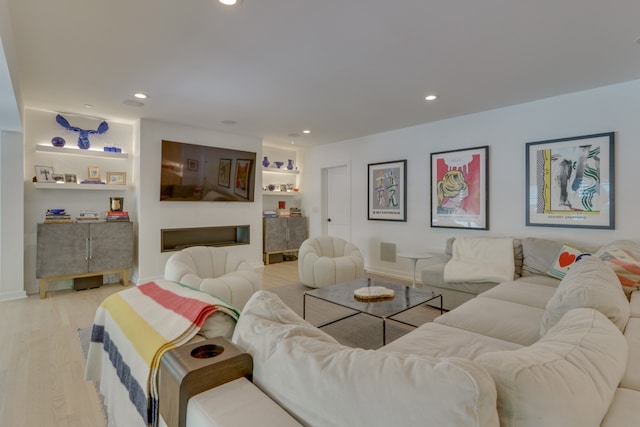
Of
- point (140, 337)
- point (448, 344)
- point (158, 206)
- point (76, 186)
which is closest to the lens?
point (140, 337)

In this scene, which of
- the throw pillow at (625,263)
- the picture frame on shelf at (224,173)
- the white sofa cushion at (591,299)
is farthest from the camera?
the picture frame on shelf at (224,173)

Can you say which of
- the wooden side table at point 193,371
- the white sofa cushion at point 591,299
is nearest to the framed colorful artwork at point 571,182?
the white sofa cushion at point 591,299

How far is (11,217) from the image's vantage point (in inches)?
153

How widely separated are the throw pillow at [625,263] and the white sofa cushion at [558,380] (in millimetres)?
1852

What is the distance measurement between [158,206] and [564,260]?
5165 mm

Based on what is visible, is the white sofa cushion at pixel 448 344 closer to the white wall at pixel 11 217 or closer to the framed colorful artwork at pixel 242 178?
the framed colorful artwork at pixel 242 178

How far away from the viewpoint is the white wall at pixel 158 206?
4.62m

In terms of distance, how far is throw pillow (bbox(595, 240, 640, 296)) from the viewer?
229 centimetres

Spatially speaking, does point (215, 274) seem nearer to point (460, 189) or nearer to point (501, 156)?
point (460, 189)

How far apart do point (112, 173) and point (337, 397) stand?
17.2 feet

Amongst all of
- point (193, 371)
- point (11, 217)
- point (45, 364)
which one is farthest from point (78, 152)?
point (193, 371)

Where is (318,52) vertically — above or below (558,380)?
above

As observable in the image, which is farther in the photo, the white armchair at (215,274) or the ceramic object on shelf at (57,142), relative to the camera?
the ceramic object on shelf at (57,142)

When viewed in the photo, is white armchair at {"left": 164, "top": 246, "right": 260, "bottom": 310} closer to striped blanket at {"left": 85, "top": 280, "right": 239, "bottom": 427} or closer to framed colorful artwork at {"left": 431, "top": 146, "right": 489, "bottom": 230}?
striped blanket at {"left": 85, "top": 280, "right": 239, "bottom": 427}
